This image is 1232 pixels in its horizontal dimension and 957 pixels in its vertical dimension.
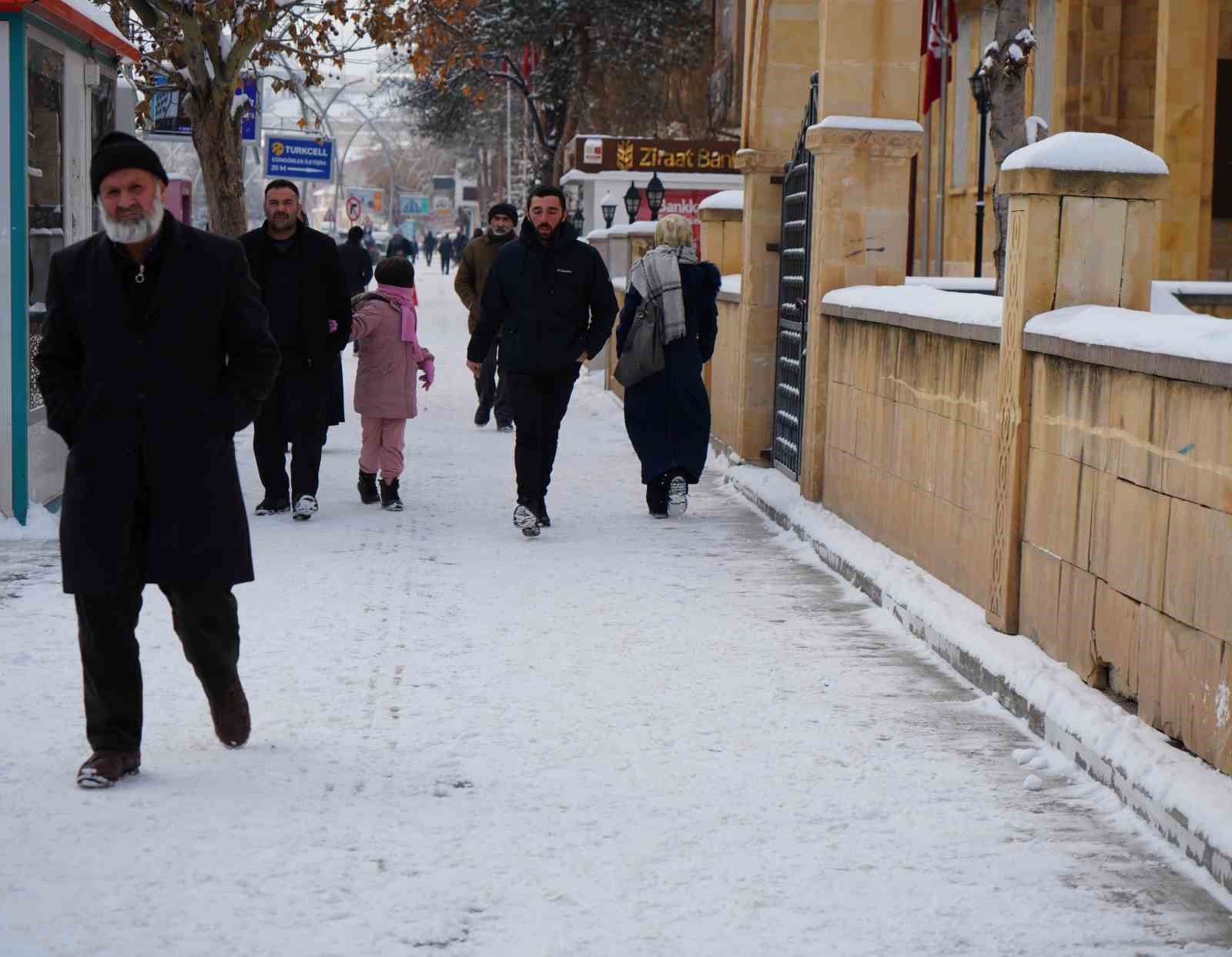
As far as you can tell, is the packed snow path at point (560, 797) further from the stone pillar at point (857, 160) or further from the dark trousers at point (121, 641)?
the stone pillar at point (857, 160)

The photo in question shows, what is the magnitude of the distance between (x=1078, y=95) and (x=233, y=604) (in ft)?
70.6

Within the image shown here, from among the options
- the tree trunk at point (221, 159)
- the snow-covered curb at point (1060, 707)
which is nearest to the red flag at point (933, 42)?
the tree trunk at point (221, 159)

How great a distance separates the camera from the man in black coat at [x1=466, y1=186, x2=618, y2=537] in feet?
36.1

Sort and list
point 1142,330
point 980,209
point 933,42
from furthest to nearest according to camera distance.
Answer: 1. point 933,42
2. point 980,209
3. point 1142,330

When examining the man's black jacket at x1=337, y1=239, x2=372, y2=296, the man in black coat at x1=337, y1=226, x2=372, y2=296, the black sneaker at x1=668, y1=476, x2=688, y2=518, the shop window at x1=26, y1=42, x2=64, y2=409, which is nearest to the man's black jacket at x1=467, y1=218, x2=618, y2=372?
the black sneaker at x1=668, y1=476, x2=688, y2=518

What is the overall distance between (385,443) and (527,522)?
4.44 ft

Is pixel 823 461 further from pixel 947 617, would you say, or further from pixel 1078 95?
pixel 1078 95

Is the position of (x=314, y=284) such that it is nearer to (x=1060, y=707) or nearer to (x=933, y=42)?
(x=1060, y=707)

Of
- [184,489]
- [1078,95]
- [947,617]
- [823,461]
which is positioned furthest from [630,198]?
[184,489]

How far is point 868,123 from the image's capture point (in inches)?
456

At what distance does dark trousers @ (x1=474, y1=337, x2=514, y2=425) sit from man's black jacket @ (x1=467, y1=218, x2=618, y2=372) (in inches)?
226

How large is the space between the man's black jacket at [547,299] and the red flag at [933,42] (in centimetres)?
1716

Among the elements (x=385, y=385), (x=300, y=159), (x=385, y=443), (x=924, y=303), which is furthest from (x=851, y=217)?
(x=300, y=159)

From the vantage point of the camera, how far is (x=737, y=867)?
5.00 m
